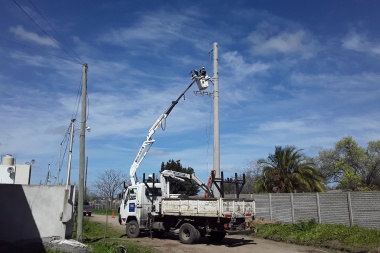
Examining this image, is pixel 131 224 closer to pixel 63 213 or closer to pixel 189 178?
pixel 189 178

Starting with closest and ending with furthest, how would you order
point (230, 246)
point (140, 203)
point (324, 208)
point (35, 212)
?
point (35, 212)
point (230, 246)
point (324, 208)
point (140, 203)

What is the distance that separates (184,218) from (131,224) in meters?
3.94

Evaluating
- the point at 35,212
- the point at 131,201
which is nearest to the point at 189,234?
the point at 131,201

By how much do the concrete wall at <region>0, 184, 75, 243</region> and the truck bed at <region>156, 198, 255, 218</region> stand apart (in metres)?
5.07

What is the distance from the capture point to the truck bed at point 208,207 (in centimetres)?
1745

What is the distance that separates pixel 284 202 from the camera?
78.9 feet

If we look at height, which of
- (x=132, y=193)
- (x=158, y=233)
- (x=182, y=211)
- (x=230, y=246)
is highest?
(x=132, y=193)

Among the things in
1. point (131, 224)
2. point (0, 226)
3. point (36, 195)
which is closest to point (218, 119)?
point (131, 224)

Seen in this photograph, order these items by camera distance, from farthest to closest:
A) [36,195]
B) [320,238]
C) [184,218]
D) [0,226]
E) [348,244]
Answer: [184,218], [320,238], [348,244], [36,195], [0,226]

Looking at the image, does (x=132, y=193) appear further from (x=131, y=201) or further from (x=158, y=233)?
(x=158, y=233)

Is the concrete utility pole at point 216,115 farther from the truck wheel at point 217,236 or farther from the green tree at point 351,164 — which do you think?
the green tree at point 351,164

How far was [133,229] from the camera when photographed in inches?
838

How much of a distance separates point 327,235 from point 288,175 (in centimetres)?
1151

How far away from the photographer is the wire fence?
1831cm
